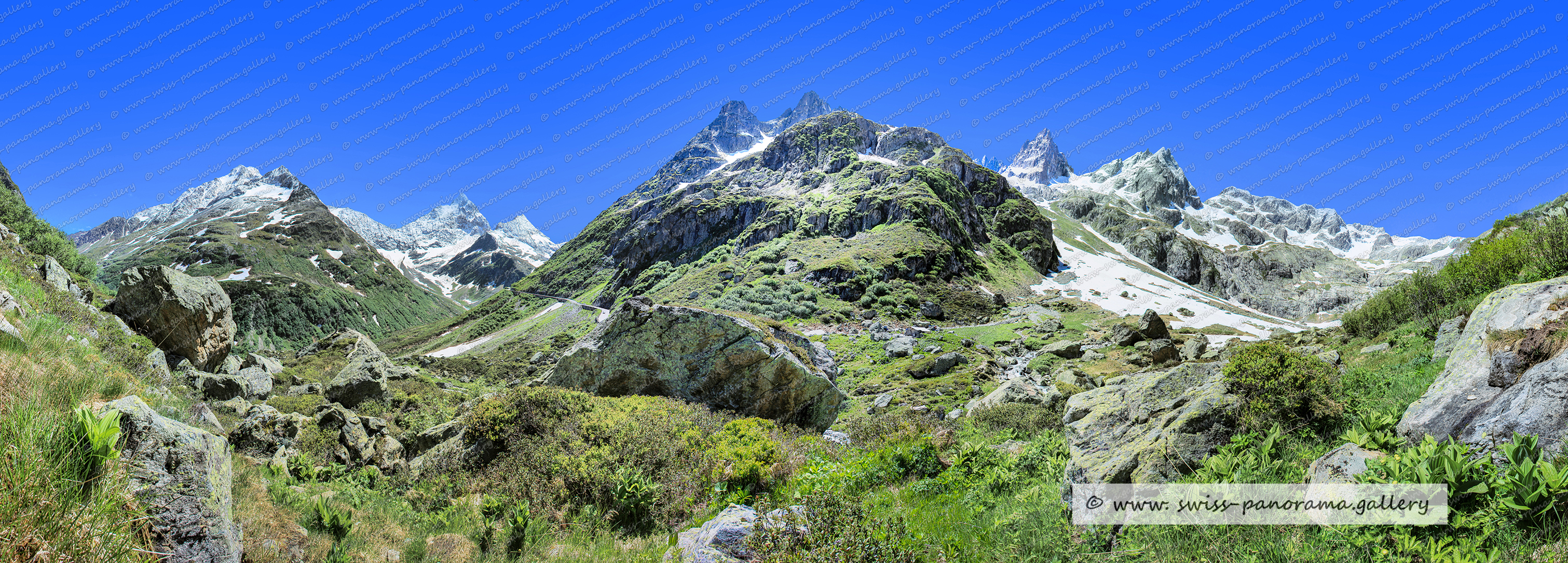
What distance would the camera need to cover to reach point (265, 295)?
167750mm

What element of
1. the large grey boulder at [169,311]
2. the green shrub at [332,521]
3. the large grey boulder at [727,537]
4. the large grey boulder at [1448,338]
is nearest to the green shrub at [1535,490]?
the large grey boulder at [727,537]

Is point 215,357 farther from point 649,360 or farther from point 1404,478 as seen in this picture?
point 1404,478

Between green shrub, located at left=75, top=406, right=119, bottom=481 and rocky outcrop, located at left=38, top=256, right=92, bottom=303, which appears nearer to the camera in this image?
green shrub, located at left=75, top=406, right=119, bottom=481

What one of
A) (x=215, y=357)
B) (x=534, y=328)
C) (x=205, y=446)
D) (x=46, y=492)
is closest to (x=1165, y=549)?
(x=46, y=492)

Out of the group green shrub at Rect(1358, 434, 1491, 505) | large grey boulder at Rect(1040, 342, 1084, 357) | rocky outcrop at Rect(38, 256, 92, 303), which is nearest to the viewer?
green shrub at Rect(1358, 434, 1491, 505)

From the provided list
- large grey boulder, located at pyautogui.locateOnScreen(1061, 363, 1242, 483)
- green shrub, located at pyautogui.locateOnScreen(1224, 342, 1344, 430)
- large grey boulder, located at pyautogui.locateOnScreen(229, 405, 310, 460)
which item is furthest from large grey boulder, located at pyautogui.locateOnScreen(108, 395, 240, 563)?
green shrub, located at pyautogui.locateOnScreen(1224, 342, 1344, 430)

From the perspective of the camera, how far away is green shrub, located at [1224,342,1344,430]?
655 centimetres

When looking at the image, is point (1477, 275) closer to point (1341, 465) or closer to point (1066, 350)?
point (1341, 465)

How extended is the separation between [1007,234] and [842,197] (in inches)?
2287

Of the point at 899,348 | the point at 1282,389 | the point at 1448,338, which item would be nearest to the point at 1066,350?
the point at 899,348

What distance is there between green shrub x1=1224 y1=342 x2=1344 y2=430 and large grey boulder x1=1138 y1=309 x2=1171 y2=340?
31756mm

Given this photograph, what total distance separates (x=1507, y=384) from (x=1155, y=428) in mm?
3089

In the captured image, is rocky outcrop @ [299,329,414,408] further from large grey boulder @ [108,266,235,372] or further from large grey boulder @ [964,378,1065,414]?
large grey boulder @ [964,378,1065,414]

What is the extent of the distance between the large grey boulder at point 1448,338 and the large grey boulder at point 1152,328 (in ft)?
84.4
